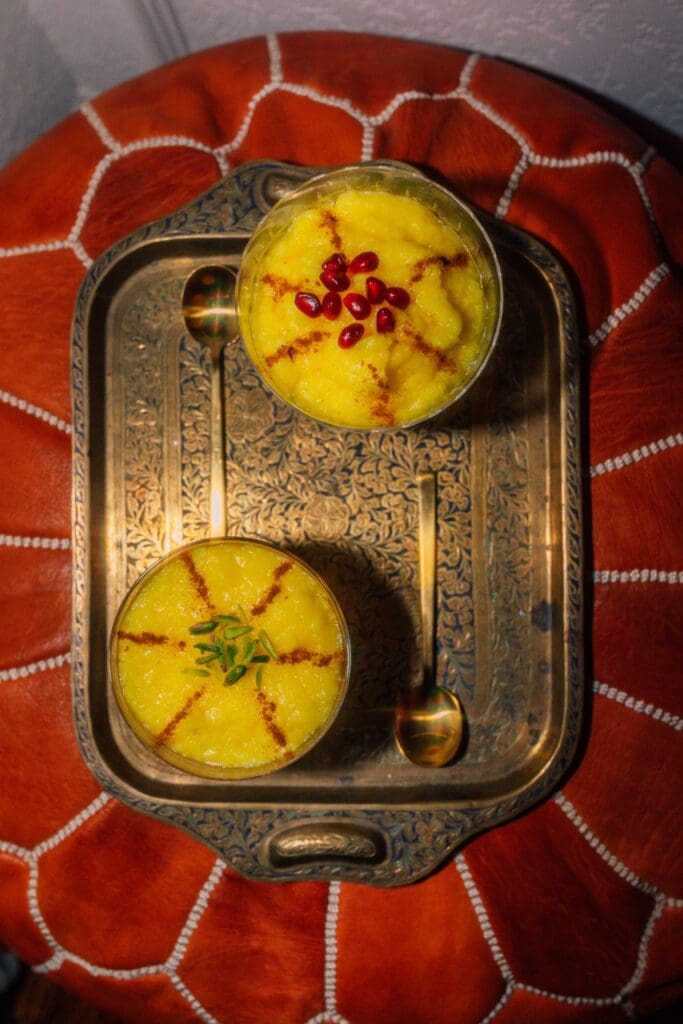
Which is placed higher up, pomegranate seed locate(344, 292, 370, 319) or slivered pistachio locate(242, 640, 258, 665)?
pomegranate seed locate(344, 292, 370, 319)

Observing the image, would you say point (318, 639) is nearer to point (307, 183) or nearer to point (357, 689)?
point (357, 689)

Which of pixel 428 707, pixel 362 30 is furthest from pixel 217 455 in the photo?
pixel 362 30

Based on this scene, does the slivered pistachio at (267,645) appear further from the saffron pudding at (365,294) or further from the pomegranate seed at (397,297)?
the pomegranate seed at (397,297)

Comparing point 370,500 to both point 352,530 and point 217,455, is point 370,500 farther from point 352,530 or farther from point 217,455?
point 217,455

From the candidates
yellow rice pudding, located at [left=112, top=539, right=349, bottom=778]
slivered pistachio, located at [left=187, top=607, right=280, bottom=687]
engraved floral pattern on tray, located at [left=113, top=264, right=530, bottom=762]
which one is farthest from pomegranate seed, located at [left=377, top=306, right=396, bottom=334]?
slivered pistachio, located at [left=187, top=607, right=280, bottom=687]

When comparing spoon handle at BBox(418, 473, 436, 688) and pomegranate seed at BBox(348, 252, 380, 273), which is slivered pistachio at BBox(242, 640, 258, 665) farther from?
pomegranate seed at BBox(348, 252, 380, 273)

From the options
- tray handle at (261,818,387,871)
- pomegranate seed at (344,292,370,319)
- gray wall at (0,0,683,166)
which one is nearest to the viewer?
pomegranate seed at (344,292,370,319)
